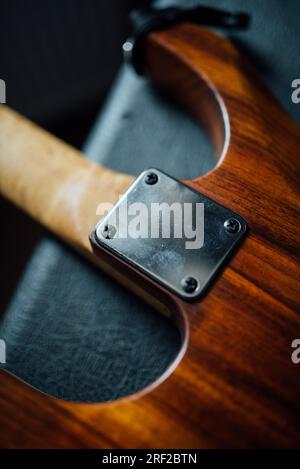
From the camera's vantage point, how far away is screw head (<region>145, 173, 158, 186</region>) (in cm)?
35

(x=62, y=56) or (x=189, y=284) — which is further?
(x=62, y=56)

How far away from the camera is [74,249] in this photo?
1.35 ft

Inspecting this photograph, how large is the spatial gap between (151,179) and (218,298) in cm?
11

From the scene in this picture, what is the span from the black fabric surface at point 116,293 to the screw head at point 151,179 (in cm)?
10

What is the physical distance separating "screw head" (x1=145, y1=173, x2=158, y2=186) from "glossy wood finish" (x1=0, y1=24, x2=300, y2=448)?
0.02m

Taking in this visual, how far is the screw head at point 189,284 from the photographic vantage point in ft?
1.01

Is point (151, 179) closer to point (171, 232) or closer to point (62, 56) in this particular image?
point (171, 232)

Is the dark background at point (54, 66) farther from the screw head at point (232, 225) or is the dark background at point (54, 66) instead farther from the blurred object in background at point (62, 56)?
the screw head at point (232, 225)

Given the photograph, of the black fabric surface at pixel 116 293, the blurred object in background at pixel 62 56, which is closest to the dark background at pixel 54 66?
the blurred object in background at pixel 62 56

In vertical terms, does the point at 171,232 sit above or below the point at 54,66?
above

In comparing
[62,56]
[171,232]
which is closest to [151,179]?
[171,232]

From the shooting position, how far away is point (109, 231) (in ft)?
1.10
